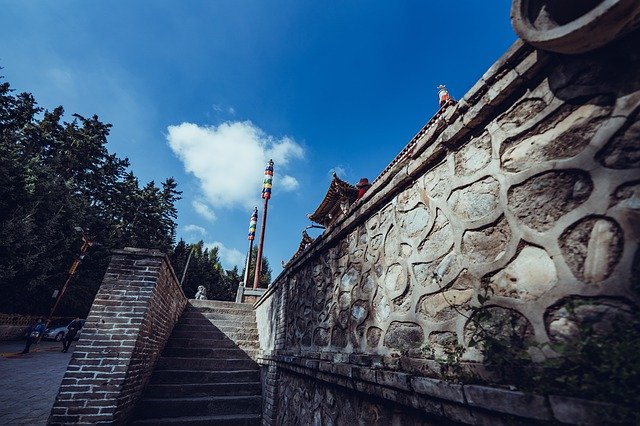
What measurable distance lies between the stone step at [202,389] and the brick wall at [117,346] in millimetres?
322

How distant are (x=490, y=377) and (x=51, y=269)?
25.6m

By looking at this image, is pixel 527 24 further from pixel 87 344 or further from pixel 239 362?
pixel 239 362

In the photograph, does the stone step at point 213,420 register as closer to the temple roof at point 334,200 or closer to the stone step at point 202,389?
the stone step at point 202,389

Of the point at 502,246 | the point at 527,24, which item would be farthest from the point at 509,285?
the point at 527,24

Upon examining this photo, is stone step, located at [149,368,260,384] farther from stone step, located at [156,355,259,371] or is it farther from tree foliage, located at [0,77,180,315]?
tree foliage, located at [0,77,180,315]

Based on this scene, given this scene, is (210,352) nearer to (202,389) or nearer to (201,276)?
(202,389)

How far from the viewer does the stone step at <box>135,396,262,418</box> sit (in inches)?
189

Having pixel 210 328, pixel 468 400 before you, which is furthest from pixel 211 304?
pixel 468 400

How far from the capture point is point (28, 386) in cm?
659

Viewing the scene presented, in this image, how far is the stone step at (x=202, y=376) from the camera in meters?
5.50

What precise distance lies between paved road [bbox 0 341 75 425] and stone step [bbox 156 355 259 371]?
72.4 inches

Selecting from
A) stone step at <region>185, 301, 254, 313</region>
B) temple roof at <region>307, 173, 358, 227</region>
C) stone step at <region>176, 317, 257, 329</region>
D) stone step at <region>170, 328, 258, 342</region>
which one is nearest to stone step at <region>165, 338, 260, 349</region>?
stone step at <region>170, 328, 258, 342</region>

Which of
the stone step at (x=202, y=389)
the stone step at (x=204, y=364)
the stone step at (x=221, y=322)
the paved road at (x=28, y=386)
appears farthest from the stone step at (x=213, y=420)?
the stone step at (x=221, y=322)

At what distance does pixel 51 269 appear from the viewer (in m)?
18.5
